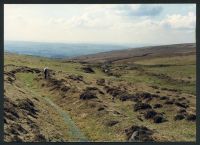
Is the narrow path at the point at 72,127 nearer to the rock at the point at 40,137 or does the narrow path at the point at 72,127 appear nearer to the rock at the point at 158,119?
the rock at the point at 40,137

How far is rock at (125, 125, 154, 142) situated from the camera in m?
19.6

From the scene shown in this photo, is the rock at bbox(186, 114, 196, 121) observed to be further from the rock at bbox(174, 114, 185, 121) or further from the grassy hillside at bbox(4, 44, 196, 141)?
the rock at bbox(174, 114, 185, 121)

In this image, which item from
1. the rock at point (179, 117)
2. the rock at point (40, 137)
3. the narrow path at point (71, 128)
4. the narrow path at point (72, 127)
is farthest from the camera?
the rock at point (179, 117)

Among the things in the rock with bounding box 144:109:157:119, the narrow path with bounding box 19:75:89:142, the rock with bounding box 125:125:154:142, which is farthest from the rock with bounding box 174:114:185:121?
the narrow path with bounding box 19:75:89:142

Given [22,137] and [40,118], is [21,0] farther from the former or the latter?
[40,118]

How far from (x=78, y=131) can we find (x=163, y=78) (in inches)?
1893

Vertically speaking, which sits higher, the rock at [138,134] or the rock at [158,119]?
the rock at [138,134]

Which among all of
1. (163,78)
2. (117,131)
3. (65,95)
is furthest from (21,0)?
(163,78)

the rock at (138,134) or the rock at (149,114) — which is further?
the rock at (149,114)

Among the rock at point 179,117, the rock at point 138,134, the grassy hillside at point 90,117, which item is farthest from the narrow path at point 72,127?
the rock at point 179,117

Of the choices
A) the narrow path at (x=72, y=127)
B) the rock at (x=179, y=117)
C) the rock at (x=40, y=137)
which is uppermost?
the rock at (x=40, y=137)

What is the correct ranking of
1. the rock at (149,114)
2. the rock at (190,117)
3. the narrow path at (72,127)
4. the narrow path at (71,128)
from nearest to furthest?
the narrow path at (71,128)
the narrow path at (72,127)
the rock at (190,117)
the rock at (149,114)

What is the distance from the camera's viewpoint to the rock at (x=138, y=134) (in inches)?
771

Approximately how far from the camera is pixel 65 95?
112ft
